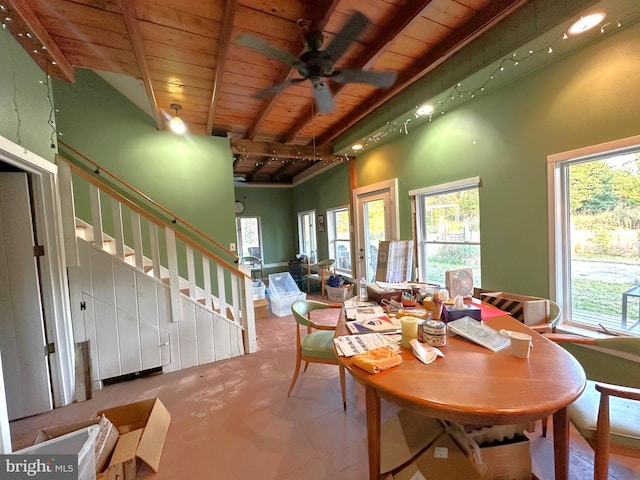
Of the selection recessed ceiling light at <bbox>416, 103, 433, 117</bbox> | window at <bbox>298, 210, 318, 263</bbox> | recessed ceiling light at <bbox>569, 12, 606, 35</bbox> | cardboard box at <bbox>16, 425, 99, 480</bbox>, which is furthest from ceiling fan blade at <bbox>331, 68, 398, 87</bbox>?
window at <bbox>298, 210, 318, 263</bbox>

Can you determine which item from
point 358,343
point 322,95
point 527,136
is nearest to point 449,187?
point 527,136

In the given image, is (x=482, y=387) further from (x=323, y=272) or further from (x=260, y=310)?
(x=323, y=272)

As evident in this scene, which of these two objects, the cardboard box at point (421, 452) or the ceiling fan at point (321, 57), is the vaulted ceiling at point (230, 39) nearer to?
the ceiling fan at point (321, 57)

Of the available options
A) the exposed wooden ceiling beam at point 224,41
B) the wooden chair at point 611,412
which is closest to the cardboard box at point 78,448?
the wooden chair at point 611,412

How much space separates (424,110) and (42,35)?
341 cm

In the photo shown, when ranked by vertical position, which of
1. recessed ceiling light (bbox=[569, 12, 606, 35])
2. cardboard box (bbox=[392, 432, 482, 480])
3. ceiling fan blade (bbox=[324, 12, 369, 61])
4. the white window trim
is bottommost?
cardboard box (bbox=[392, 432, 482, 480])

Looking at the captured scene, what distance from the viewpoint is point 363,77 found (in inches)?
82.8

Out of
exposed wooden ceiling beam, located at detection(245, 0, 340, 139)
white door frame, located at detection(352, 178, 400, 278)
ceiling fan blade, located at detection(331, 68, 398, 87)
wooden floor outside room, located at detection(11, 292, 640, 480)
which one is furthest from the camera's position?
white door frame, located at detection(352, 178, 400, 278)

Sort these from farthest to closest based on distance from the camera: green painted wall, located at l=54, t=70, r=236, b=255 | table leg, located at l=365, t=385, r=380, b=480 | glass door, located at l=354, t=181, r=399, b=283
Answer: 1. glass door, located at l=354, t=181, r=399, b=283
2. green painted wall, located at l=54, t=70, r=236, b=255
3. table leg, located at l=365, t=385, r=380, b=480

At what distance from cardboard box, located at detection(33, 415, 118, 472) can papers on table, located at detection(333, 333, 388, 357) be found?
5.02 feet

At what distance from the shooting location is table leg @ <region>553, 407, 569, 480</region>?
1.17 meters

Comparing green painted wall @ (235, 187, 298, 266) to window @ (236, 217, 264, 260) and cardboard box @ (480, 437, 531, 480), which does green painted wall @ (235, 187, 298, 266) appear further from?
cardboard box @ (480, 437, 531, 480)

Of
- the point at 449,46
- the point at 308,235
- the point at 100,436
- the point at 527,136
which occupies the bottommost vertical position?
the point at 100,436

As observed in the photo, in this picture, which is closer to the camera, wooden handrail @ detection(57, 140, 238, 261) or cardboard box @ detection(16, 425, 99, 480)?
cardboard box @ detection(16, 425, 99, 480)
